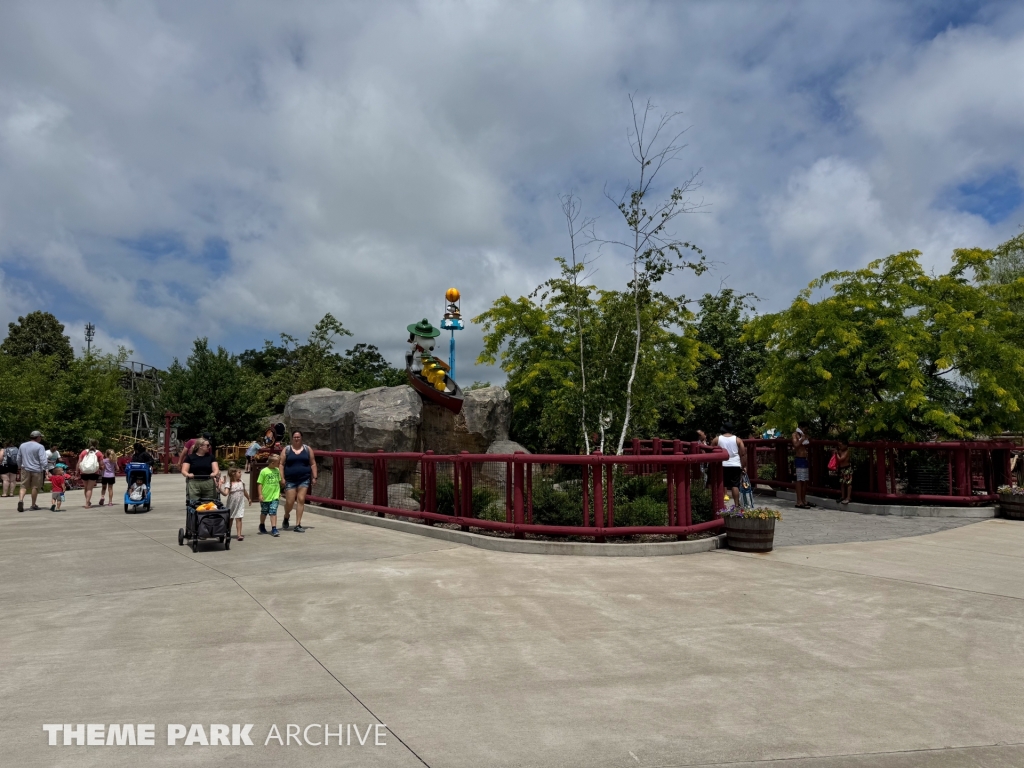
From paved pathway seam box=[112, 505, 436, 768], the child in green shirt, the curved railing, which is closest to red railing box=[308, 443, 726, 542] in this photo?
paved pathway seam box=[112, 505, 436, 768]

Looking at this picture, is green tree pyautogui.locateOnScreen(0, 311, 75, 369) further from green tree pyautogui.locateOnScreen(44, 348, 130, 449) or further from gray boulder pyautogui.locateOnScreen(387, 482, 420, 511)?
gray boulder pyautogui.locateOnScreen(387, 482, 420, 511)

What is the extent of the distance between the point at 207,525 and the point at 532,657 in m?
6.48

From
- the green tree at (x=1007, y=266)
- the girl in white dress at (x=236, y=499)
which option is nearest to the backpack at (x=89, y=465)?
the girl in white dress at (x=236, y=499)

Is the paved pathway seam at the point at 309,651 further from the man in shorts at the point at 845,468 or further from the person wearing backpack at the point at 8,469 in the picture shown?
the person wearing backpack at the point at 8,469

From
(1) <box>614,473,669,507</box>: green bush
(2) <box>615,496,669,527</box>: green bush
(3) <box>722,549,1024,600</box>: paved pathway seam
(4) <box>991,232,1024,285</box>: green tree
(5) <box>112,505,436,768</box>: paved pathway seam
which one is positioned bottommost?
(5) <box>112,505,436,768</box>: paved pathway seam

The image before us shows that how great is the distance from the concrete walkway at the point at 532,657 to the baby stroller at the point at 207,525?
0.68 metres

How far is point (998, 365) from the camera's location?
51.5 ft

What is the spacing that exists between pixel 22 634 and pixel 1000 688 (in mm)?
7258

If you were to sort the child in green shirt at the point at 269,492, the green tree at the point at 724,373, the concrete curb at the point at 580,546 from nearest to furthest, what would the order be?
the concrete curb at the point at 580,546, the child in green shirt at the point at 269,492, the green tree at the point at 724,373

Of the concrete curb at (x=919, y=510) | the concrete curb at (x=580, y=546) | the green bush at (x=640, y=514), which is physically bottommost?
the concrete curb at (x=580, y=546)

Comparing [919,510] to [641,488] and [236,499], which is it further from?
[236,499]

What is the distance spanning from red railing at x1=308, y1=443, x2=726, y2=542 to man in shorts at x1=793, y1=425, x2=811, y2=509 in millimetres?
5550

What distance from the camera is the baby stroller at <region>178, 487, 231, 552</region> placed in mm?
10078

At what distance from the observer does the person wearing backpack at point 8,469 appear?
20.7m
